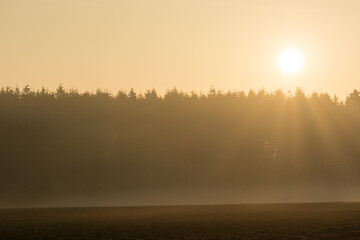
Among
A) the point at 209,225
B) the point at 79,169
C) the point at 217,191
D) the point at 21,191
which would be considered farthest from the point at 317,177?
the point at 209,225

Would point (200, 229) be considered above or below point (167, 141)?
below

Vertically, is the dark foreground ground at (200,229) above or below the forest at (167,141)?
below

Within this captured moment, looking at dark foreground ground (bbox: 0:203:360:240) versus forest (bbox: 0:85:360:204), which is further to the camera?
forest (bbox: 0:85:360:204)

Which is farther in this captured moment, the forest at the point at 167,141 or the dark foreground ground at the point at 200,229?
the forest at the point at 167,141

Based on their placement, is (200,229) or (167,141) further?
(167,141)

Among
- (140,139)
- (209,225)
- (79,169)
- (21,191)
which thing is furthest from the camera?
(140,139)

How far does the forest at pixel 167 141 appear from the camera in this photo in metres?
92.1

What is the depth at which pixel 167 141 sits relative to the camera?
102 meters

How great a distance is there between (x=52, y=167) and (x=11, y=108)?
1176 cm

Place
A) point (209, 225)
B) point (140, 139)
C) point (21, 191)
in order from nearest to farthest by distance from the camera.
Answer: point (209, 225)
point (21, 191)
point (140, 139)

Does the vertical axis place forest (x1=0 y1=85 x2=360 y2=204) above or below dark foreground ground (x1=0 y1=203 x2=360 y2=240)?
above

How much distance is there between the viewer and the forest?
9206cm

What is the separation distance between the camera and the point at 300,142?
10381 cm

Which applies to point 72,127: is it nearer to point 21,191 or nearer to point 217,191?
point 21,191
